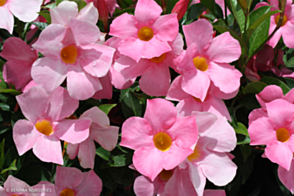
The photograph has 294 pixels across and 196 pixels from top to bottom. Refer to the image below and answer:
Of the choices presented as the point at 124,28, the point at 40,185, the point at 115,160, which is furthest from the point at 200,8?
the point at 40,185

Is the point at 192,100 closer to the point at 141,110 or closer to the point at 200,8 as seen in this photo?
the point at 141,110

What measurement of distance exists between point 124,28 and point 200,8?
303 millimetres

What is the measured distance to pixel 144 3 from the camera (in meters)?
0.54

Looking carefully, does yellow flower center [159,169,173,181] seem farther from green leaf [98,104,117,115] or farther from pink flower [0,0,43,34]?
pink flower [0,0,43,34]

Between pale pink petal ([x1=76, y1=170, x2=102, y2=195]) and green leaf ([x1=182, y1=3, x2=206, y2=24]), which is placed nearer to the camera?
pale pink petal ([x1=76, y1=170, x2=102, y2=195])

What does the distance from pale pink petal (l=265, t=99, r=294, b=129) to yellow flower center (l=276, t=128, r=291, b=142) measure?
0.10 feet

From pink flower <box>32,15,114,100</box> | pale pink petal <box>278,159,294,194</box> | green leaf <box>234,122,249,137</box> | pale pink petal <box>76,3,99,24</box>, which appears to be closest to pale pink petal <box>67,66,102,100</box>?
pink flower <box>32,15,114,100</box>

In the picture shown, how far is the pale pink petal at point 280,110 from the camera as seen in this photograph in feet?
1.81

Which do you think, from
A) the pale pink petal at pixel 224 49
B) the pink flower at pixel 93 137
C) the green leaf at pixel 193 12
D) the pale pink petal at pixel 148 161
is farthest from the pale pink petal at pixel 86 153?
the green leaf at pixel 193 12

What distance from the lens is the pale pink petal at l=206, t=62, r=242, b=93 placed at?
52cm

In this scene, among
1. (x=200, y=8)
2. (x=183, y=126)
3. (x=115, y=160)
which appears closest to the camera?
(x=183, y=126)

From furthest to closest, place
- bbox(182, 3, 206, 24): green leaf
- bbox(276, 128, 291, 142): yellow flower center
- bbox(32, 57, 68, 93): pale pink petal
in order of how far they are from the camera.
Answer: bbox(182, 3, 206, 24): green leaf
bbox(276, 128, 291, 142): yellow flower center
bbox(32, 57, 68, 93): pale pink petal

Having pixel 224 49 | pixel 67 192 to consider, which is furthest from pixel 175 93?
pixel 67 192

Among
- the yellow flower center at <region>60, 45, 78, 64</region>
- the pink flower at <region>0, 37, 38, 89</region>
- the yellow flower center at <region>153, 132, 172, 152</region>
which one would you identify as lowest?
the yellow flower center at <region>153, 132, 172, 152</region>
